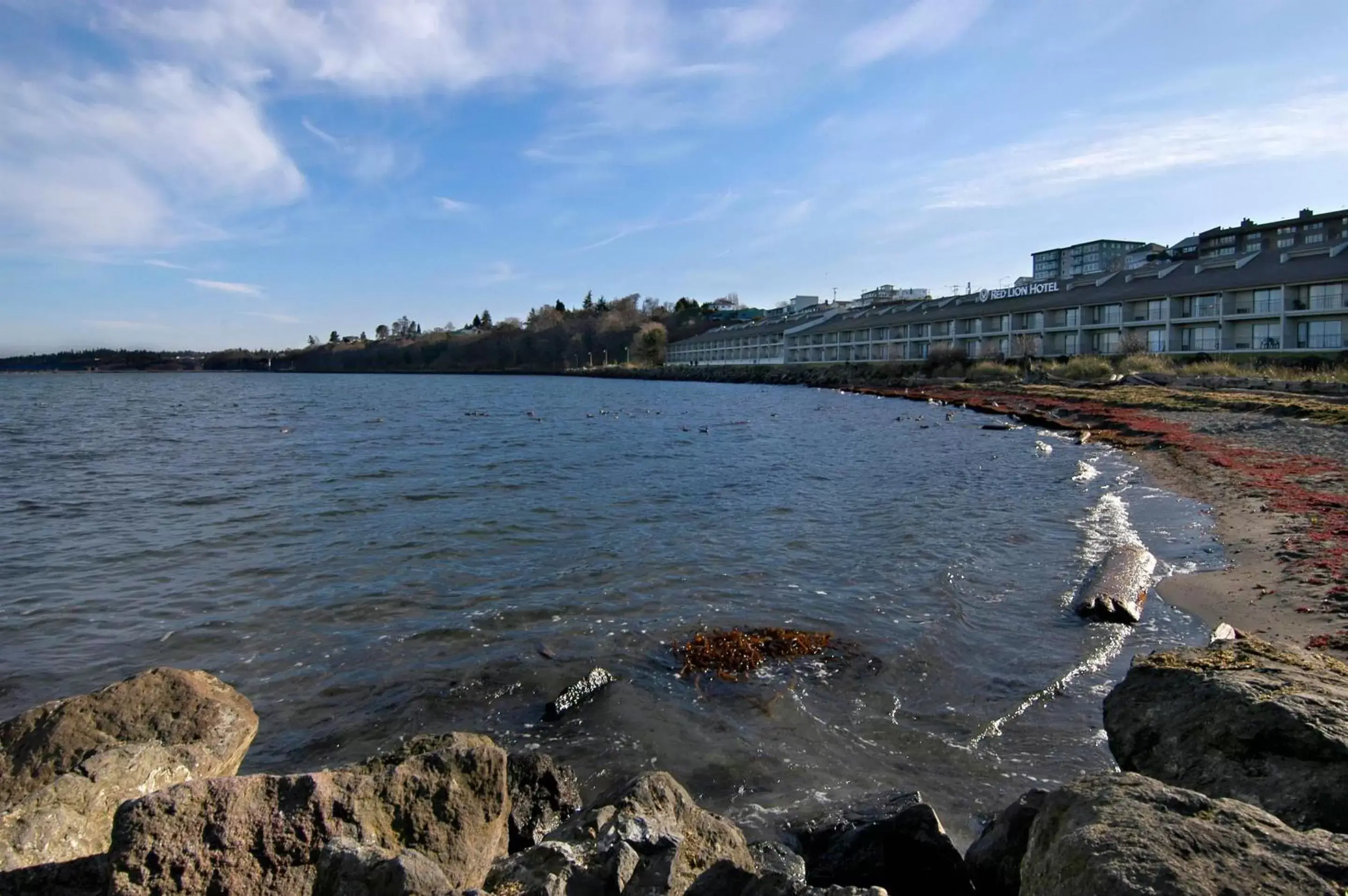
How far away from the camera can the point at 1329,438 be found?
2445 cm

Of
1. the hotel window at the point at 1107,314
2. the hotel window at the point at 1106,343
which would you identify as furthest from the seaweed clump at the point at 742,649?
the hotel window at the point at 1107,314

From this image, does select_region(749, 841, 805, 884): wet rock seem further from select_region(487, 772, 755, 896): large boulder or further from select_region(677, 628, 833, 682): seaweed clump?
select_region(677, 628, 833, 682): seaweed clump

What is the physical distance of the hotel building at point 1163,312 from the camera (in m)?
56.2

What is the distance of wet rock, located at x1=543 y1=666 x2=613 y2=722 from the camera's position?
8047 mm

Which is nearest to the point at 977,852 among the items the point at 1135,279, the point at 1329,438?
the point at 1329,438

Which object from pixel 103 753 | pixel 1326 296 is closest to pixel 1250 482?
pixel 103 753

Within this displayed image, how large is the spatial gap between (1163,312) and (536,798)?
76812mm

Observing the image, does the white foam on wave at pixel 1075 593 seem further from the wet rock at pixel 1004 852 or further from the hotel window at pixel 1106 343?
the hotel window at pixel 1106 343

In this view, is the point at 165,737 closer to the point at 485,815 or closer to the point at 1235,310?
the point at 485,815

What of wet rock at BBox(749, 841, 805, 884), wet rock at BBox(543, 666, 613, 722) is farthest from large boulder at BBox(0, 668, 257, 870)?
wet rock at BBox(749, 841, 805, 884)

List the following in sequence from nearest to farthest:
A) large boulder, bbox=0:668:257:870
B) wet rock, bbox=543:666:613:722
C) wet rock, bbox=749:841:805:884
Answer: large boulder, bbox=0:668:257:870 < wet rock, bbox=749:841:805:884 < wet rock, bbox=543:666:613:722

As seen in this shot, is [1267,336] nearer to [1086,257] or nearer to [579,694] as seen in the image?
[579,694]

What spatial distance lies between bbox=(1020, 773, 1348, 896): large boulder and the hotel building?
66026mm

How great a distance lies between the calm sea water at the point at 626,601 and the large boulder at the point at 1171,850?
286cm
